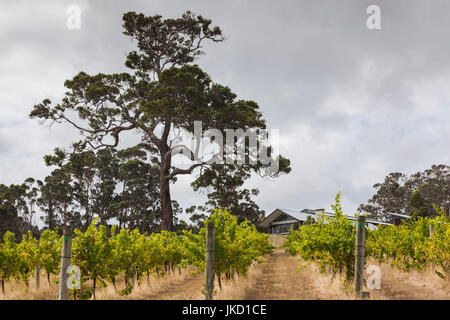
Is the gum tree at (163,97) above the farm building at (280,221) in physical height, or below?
above

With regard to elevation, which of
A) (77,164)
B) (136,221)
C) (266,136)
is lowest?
(136,221)

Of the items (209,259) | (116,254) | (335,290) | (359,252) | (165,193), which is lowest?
(335,290)

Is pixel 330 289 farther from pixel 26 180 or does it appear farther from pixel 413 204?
pixel 26 180

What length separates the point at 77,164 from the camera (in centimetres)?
2811

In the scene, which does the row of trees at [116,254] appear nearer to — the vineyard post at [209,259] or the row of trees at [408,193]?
the vineyard post at [209,259]

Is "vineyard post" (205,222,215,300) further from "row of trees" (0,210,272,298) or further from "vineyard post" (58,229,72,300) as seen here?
"vineyard post" (58,229,72,300)

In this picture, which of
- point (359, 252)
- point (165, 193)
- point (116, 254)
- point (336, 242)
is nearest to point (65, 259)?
point (116, 254)

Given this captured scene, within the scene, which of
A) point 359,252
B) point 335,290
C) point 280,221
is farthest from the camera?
point 280,221

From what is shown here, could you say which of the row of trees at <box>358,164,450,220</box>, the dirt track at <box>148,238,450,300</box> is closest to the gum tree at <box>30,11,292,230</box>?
the dirt track at <box>148,238,450,300</box>

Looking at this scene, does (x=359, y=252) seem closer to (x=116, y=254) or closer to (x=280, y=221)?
(x=116, y=254)

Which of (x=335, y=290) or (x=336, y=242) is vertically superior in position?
(x=336, y=242)

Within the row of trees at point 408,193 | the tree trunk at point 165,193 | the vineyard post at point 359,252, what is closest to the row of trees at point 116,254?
the vineyard post at point 359,252
